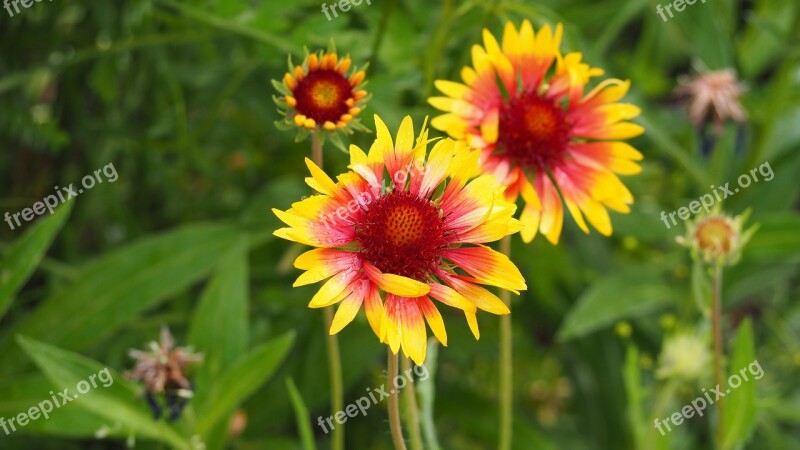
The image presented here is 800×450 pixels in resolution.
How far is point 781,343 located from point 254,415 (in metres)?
0.97

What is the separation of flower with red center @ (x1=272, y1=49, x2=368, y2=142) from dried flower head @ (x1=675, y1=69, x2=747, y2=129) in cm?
73

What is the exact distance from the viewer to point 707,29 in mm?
1429

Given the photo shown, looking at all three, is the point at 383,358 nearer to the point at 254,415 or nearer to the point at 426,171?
the point at 254,415

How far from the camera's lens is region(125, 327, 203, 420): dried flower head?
951 millimetres

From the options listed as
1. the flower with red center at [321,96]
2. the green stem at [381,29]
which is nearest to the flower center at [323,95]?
the flower with red center at [321,96]

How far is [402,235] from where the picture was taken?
73 cm

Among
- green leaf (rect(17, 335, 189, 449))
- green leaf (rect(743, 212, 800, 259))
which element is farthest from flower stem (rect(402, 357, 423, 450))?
green leaf (rect(743, 212, 800, 259))

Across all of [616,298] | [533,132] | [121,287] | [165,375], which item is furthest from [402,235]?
[616,298]

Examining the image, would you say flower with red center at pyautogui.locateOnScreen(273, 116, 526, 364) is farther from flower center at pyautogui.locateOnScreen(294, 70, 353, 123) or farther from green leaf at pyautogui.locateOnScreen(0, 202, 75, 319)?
green leaf at pyautogui.locateOnScreen(0, 202, 75, 319)

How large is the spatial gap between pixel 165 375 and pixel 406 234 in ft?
1.24

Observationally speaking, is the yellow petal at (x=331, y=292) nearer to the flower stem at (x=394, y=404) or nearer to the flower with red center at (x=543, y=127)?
the flower stem at (x=394, y=404)

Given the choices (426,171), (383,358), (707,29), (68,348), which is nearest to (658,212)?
(707,29)

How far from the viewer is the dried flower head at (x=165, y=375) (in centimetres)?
95

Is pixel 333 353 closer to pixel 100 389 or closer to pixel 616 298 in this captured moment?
pixel 100 389
